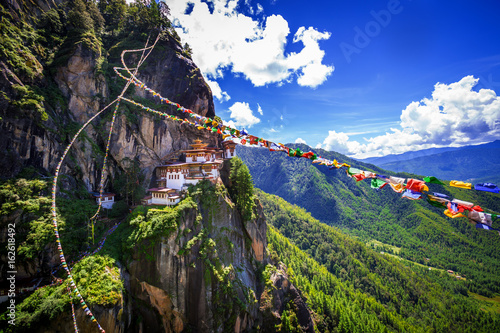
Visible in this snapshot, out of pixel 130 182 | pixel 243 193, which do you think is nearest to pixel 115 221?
pixel 130 182

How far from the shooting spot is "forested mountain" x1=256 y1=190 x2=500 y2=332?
52.8 m

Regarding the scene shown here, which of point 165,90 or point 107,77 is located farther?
point 165,90

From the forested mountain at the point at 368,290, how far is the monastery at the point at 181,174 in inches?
1073

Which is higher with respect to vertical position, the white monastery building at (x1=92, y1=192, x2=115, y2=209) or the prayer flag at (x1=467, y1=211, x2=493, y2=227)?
the prayer flag at (x1=467, y1=211, x2=493, y2=227)

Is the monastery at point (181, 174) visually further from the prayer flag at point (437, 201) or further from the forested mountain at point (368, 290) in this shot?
the forested mountain at point (368, 290)

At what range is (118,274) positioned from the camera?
2105cm

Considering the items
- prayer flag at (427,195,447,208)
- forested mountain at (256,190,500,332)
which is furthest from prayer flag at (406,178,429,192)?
forested mountain at (256,190,500,332)

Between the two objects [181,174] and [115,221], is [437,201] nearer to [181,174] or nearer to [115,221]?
[181,174]

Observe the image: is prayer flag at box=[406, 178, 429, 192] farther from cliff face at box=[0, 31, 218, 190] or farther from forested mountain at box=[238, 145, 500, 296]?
forested mountain at box=[238, 145, 500, 296]

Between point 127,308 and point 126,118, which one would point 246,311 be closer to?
point 127,308

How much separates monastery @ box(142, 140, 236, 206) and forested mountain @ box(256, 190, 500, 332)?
27.3m

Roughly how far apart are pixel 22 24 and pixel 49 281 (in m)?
38.0

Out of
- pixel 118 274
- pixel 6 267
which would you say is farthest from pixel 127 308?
pixel 6 267

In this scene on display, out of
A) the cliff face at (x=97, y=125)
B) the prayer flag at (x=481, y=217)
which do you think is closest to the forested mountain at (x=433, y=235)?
the prayer flag at (x=481, y=217)
